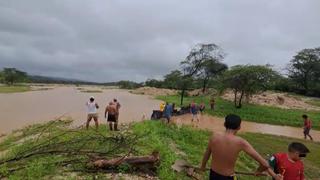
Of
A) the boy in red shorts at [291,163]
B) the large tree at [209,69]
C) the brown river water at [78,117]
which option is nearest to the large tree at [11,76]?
the large tree at [209,69]

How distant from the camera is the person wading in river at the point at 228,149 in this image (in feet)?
17.7

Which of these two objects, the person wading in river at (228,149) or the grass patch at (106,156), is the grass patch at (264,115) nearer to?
the grass patch at (106,156)

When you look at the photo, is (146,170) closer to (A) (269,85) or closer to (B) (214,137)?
(B) (214,137)

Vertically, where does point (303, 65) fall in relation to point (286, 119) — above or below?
above

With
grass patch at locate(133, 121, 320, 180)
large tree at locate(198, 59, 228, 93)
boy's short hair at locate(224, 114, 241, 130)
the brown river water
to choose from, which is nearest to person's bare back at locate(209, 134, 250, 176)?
boy's short hair at locate(224, 114, 241, 130)

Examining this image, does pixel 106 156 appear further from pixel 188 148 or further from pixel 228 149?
pixel 228 149

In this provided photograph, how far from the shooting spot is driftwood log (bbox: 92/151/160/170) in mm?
9367

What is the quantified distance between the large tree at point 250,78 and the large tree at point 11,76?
8514cm

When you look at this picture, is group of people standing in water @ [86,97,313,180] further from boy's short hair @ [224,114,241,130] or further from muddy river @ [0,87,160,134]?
muddy river @ [0,87,160,134]

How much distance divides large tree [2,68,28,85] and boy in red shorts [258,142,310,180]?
11885 cm

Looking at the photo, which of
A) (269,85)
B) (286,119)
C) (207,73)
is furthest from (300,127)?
(207,73)

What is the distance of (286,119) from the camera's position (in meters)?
40.8

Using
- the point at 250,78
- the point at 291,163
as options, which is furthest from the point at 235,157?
the point at 250,78

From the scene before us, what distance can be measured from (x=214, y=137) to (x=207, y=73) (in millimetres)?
77515
